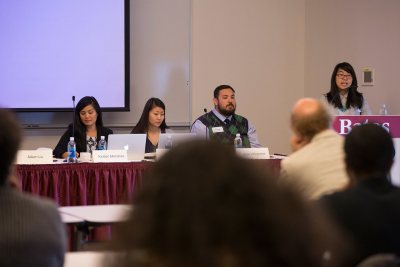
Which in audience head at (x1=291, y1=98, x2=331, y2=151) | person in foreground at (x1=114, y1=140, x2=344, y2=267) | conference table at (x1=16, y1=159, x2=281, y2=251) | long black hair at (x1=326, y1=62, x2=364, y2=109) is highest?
long black hair at (x1=326, y1=62, x2=364, y2=109)

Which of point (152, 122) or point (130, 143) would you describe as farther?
point (152, 122)

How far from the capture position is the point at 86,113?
5.61 metres

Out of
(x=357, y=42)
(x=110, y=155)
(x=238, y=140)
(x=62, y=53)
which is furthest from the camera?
(x=357, y=42)

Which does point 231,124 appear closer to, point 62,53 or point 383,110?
point 383,110

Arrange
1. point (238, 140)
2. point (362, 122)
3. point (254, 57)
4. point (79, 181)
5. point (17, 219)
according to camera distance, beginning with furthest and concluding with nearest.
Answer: point (254, 57), point (238, 140), point (362, 122), point (79, 181), point (17, 219)

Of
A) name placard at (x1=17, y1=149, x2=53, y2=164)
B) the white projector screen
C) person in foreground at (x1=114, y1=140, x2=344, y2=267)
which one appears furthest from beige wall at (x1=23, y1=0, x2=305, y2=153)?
person in foreground at (x1=114, y1=140, x2=344, y2=267)

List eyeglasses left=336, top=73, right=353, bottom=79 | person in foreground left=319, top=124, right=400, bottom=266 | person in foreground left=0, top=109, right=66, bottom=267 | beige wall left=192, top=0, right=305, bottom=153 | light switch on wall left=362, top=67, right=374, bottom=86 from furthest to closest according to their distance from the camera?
beige wall left=192, top=0, right=305, bottom=153, light switch on wall left=362, top=67, right=374, bottom=86, eyeglasses left=336, top=73, right=353, bottom=79, person in foreground left=319, top=124, right=400, bottom=266, person in foreground left=0, top=109, right=66, bottom=267

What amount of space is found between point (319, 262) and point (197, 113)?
6807 mm

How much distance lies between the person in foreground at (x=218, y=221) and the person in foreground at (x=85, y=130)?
16.4 ft

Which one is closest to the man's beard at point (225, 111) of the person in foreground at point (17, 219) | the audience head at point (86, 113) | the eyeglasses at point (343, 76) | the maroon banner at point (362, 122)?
the eyeglasses at point (343, 76)

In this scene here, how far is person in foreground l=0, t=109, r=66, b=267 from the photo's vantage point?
5.88 ft

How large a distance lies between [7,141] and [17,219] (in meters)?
0.22

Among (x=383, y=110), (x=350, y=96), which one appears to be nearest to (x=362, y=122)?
(x=350, y=96)

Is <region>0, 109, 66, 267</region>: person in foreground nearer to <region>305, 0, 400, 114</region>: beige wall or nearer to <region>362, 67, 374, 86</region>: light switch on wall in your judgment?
<region>305, 0, 400, 114</region>: beige wall
